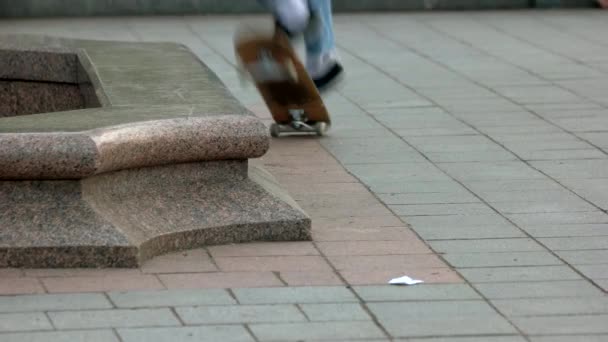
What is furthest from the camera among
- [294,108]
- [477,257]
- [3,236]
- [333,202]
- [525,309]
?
[294,108]

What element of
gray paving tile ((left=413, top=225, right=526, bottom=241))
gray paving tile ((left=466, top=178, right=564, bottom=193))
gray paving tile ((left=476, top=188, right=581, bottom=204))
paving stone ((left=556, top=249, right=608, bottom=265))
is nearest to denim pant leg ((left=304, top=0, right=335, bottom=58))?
gray paving tile ((left=466, top=178, right=564, bottom=193))

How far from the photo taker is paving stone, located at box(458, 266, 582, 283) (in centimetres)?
504

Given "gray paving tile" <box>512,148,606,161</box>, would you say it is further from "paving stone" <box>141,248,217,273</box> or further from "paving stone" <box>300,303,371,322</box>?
"paving stone" <box>300,303,371,322</box>

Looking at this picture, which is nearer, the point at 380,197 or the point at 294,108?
the point at 380,197

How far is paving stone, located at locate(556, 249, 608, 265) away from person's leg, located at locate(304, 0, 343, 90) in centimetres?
247

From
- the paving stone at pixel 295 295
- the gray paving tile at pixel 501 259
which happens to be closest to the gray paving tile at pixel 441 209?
the gray paving tile at pixel 501 259

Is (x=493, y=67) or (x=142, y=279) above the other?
(x=142, y=279)

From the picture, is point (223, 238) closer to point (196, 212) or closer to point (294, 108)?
point (196, 212)

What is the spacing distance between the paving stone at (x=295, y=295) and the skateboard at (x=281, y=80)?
8.58 ft

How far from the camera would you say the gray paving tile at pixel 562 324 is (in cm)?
442

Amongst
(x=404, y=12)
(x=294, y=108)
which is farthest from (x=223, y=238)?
(x=404, y=12)

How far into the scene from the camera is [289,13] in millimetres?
7066

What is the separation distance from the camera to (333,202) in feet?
20.7

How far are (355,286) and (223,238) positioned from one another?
2.45 ft
